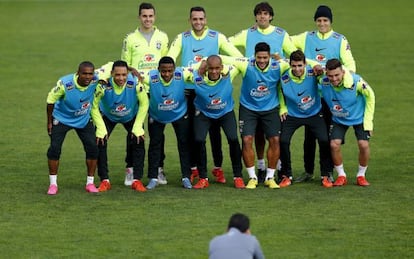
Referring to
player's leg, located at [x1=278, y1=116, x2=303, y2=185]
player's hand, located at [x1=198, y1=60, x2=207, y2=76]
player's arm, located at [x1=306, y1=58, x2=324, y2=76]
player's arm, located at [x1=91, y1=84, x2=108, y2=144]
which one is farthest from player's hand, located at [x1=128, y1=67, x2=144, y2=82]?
player's arm, located at [x1=306, y1=58, x2=324, y2=76]

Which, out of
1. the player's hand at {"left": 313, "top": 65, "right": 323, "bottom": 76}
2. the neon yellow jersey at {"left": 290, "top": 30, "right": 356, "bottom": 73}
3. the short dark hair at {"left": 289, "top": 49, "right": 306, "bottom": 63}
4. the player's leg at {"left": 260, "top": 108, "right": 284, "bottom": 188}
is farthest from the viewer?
the neon yellow jersey at {"left": 290, "top": 30, "right": 356, "bottom": 73}

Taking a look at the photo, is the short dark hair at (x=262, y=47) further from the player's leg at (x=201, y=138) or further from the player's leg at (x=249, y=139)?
the player's leg at (x=201, y=138)

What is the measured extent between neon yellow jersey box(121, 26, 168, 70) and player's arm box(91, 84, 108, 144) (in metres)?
1.26

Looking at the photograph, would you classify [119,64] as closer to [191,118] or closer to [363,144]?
[191,118]

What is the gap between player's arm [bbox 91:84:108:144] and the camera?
1859 centimetres

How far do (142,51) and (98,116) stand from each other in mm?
1549

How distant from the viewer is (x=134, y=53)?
779 inches

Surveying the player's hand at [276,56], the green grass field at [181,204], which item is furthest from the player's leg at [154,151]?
the player's hand at [276,56]

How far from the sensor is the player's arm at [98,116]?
18.6m

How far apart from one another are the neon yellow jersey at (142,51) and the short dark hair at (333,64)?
2.78 m

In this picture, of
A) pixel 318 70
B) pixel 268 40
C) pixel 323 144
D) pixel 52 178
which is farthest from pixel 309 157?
pixel 52 178

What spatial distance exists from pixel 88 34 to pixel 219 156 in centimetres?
1788

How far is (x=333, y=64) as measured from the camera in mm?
18375

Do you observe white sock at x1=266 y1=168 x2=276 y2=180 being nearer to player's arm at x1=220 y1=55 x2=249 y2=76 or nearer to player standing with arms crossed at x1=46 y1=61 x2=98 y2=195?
player's arm at x1=220 y1=55 x2=249 y2=76
